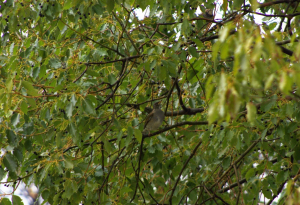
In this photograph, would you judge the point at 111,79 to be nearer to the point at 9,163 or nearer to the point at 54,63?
the point at 54,63

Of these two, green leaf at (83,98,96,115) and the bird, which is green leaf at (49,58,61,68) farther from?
the bird

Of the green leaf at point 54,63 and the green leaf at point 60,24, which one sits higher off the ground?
the green leaf at point 60,24

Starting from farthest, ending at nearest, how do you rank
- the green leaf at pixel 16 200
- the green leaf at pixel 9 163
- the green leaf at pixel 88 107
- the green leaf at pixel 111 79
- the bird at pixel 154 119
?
1. the bird at pixel 154 119
2. the green leaf at pixel 111 79
3. the green leaf at pixel 9 163
4. the green leaf at pixel 16 200
5. the green leaf at pixel 88 107

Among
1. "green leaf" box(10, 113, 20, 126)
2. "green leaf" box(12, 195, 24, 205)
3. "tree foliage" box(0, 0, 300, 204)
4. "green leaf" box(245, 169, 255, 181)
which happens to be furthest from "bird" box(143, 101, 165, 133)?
"green leaf" box(12, 195, 24, 205)

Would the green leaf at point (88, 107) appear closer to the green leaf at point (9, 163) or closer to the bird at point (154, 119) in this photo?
the green leaf at point (9, 163)

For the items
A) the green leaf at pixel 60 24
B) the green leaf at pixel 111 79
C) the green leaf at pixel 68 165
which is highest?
the green leaf at pixel 60 24

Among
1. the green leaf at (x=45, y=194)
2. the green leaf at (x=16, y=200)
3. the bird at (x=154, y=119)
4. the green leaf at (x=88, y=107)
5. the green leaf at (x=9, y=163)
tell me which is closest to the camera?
the green leaf at (x=88, y=107)

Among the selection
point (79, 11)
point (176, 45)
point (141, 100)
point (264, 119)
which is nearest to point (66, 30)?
point (79, 11)

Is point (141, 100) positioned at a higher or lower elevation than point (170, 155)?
higher

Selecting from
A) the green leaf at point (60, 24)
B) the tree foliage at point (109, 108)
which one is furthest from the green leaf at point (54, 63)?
the green leaf at point (60, 24)

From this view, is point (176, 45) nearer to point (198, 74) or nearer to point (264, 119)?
point (198, 74)

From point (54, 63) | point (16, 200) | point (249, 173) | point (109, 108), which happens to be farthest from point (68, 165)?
point (249, 173)

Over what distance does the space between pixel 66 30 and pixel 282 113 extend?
2.36 meters

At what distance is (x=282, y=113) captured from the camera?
11.2ft
